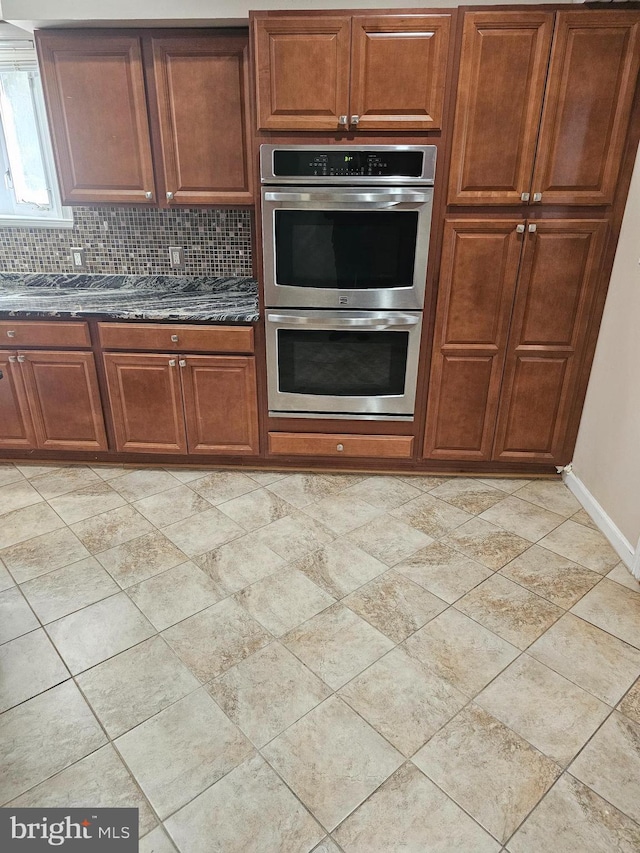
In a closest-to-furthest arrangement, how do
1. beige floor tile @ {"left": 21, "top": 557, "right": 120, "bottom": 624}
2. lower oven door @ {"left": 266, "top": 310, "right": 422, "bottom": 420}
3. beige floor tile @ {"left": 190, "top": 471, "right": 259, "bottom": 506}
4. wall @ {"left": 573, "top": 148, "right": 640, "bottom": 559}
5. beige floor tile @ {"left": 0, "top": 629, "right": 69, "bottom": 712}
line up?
beige floor tile @ {"left": 0, "top": 629, "right": 69, "bottom": 712}
beige floor tile @ {"left": 21, "top": 557, "right": 120, "bottom": 624}
wall @ {"left": 573, "top": 148, "right": 640, "bottom": 559}
lower oven door @ {"left": 266, "top": 310, "right": 422, "bottom": 420}
beige floor tile @ {"left": 190, "top": 471, "right": 259, "bottom": 506}

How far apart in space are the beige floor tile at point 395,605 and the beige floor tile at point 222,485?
0.95 m

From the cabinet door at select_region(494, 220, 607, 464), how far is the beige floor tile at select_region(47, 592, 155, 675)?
195 cm

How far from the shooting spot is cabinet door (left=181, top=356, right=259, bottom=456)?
2.79 meters

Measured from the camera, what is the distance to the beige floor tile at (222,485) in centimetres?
278

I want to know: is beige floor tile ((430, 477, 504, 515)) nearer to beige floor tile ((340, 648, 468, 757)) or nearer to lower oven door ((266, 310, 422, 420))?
lower oven door ((266, 310, 422, 420))

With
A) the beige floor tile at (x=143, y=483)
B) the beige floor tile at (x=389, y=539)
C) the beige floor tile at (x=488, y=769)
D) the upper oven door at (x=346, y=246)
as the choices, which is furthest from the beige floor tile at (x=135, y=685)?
the upper oven door at (x=346, y=246)

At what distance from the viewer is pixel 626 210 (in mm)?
2420

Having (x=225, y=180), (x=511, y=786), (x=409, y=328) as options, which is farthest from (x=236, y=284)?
(x=511, y=786)

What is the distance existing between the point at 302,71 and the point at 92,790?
2658 millimetres

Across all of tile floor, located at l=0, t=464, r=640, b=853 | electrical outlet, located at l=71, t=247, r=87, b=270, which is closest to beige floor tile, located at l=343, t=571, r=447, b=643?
tile floor, located at l=0, t=464, r=640, b=853

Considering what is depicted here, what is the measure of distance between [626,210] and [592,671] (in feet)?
6.35

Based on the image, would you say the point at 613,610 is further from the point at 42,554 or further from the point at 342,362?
the point at 42,554

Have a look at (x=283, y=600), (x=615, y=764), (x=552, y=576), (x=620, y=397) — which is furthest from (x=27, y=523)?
(x=620, y=397)

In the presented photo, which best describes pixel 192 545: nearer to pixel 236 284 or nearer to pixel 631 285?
pixel 236 284
